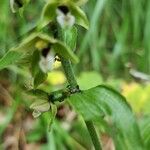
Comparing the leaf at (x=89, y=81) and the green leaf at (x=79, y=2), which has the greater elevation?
the green leaf at (x=79, y=2)

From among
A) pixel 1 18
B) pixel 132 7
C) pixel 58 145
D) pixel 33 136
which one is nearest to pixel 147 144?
pixel 58 145

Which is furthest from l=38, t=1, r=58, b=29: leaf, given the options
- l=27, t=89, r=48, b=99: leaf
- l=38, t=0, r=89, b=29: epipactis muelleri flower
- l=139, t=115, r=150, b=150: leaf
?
l=139, t=115, r=150, b=150: leaf

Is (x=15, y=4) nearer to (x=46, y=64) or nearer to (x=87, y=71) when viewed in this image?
(x=46, y=64)

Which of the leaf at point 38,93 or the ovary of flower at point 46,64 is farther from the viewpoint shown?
the leaf at point 38,93

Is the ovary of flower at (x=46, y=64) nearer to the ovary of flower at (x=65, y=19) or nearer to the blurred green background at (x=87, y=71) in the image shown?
the ovary of flower at (x=65, y=19)

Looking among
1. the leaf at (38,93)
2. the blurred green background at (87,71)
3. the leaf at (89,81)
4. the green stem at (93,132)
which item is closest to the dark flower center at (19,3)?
the leaf at (38,93)

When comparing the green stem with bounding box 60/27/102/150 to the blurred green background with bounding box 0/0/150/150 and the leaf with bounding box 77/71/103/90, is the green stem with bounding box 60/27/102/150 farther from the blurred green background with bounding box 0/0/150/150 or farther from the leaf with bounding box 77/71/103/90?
the leaf with bounding box 77/71/103/90
